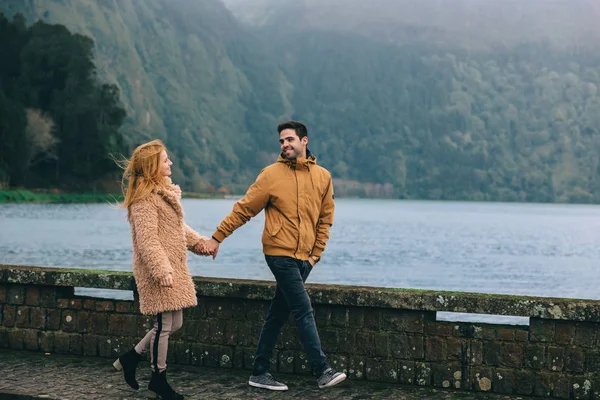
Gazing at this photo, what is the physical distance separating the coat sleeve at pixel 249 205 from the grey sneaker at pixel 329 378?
123cm

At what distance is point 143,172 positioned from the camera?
602cm

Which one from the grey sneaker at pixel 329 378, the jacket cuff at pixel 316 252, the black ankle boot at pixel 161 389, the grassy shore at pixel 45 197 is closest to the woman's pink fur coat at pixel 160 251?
the black ankle boot at pixel 161 389

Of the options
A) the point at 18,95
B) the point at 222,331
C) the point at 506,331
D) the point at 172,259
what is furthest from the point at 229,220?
the point at 18,95

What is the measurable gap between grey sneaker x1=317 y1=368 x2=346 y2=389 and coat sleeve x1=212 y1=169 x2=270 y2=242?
4.05 feet

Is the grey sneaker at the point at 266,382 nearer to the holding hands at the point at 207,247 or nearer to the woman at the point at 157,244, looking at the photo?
the woman at the point at 157,244

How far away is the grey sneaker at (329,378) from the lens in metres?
6.15

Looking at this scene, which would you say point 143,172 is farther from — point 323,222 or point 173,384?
point 173,384

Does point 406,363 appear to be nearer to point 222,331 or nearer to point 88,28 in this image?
point 222,331

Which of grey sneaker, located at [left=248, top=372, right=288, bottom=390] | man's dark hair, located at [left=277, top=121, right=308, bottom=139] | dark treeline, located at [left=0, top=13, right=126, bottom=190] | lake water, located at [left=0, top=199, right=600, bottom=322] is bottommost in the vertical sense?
lake water, located at [left=0, top=199, right=600, bottom=322]

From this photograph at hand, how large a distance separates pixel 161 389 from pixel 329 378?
1.20 meters

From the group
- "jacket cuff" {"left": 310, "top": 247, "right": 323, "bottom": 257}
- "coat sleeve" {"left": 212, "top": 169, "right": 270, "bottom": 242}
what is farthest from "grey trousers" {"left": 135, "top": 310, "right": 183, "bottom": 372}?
→ "jacket cuff" {"left": 310, "top": 247, "right": 323, "bottom": 257}

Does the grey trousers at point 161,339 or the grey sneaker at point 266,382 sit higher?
the grey trousers at point 161,339

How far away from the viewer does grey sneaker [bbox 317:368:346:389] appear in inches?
242

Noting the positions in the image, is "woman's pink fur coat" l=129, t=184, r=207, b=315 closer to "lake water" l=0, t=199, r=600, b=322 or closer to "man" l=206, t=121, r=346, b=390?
"man" l=206, t=121, r=346, b=390
